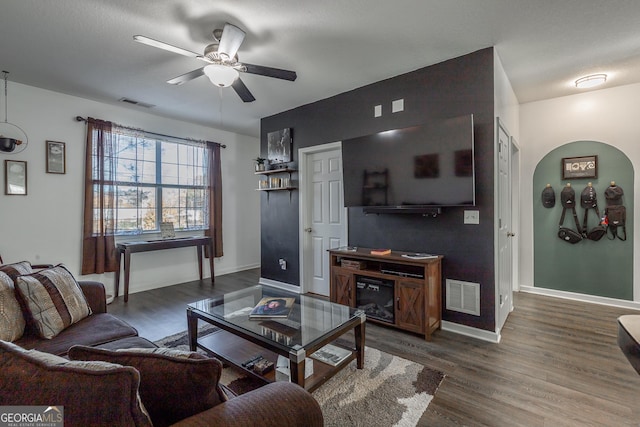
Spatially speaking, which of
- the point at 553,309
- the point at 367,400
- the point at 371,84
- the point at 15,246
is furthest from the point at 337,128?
the point at 15,246

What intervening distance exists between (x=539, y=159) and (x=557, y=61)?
1470mm

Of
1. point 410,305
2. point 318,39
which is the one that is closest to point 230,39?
point 318,39

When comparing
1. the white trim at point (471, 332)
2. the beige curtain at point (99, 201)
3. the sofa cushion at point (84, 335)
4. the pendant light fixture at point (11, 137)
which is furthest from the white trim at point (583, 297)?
the pendant light fixture at point (11, 137)

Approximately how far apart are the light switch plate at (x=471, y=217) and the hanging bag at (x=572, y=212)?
197 centimetres

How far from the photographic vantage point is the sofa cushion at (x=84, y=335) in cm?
165

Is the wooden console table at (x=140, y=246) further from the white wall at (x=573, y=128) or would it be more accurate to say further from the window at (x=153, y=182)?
the white wall at (x=573, y=128)

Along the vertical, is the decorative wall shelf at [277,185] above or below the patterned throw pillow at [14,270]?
above

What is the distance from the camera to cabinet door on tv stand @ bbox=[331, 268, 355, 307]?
3.17 meters

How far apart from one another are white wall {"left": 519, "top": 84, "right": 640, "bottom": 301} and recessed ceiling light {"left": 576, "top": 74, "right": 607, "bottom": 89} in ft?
1.12

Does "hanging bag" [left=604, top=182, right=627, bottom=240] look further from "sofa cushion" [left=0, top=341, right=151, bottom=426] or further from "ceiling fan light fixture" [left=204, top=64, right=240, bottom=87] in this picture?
"sofa cushion" [left=0, top=341, right=151, bottom=426]

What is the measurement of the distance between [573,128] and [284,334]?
440 centimetres

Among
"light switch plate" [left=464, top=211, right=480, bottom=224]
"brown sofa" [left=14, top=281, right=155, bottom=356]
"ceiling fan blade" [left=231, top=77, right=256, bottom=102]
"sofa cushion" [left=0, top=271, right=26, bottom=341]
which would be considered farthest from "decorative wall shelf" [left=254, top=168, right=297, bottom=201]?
"sofa cushion" [left=0, top=271, right=26, bottom=341]

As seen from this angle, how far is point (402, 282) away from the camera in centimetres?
281

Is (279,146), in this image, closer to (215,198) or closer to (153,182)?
(215,198)
